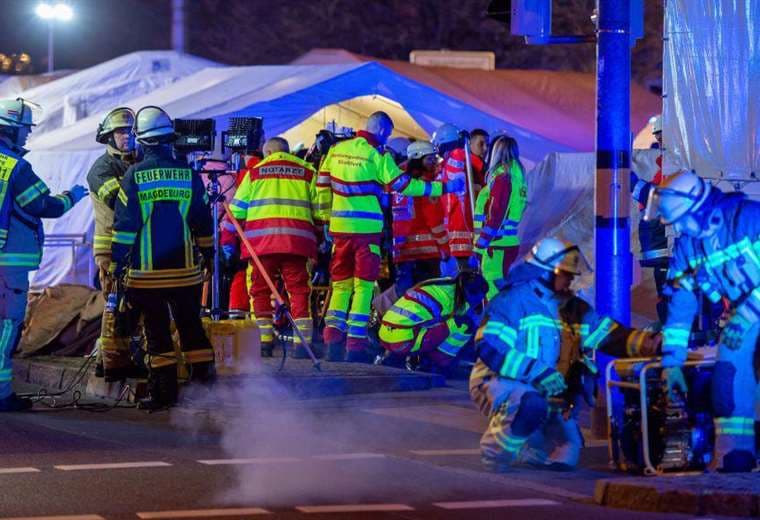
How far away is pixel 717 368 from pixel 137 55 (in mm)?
21436

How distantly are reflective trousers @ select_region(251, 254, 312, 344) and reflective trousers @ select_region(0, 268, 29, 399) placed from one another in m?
2.62

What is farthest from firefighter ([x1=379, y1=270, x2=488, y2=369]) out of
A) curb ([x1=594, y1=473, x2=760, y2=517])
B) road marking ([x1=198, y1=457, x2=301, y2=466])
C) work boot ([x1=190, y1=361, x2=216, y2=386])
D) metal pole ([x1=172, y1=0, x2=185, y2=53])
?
metal pole ([x1=172, y1=0, x2=185, y2=53])

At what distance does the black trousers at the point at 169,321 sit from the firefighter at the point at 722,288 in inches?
171

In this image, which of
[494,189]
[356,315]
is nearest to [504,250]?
[494,189]

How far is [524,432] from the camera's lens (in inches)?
394

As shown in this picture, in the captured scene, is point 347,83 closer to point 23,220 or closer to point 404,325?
point 404,325

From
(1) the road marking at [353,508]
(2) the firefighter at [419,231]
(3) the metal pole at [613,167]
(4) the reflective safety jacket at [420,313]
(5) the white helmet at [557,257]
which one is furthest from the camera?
(2) the firefighter at [419,231]

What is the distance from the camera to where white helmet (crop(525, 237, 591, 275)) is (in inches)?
393

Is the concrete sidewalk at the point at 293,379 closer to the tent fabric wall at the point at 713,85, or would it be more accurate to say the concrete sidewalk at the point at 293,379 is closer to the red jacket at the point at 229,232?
the red jacket at the point at 229,232

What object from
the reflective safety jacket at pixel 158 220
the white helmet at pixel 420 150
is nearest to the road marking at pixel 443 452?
the reflective safety jacket at pixel 158 220

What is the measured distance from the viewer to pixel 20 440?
11523 millimetres

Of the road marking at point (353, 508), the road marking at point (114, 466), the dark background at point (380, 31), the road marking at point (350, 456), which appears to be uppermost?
the dark background at point (380, 31)

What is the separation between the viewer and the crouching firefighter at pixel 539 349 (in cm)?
999

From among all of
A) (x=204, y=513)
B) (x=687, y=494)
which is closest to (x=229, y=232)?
(x=204, y=513)
